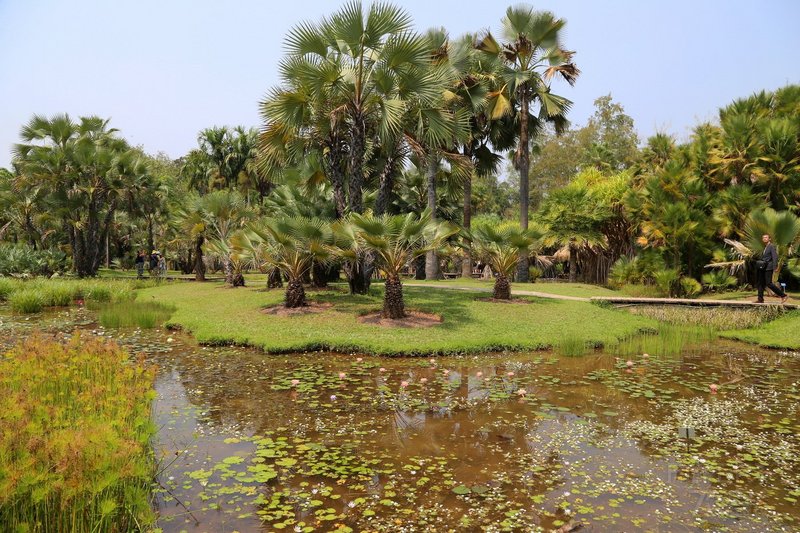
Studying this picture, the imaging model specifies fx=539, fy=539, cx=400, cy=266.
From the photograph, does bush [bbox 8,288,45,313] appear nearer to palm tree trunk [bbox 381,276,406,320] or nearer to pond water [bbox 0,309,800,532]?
pond water [bbox 0,309,800,532]

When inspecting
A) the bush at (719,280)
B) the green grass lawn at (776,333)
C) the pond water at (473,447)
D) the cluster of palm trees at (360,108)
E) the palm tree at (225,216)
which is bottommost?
the pond water at (473,447)

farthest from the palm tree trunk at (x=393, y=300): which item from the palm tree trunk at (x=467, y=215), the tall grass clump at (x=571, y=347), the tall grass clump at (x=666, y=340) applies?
the tall grass clump at (x=666, y=340)

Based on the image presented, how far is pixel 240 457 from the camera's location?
5.53m

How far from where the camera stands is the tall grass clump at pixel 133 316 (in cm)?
1396

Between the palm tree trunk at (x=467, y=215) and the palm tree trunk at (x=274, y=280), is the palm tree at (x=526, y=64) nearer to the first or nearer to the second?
the palm tree trunk at (x=467, y=215)

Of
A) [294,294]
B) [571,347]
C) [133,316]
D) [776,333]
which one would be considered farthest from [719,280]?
[133,316]

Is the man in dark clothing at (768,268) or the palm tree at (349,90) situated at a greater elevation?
the palm tree at (349,90)

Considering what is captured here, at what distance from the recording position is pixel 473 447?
5.92 metres

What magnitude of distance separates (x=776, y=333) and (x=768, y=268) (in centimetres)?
344

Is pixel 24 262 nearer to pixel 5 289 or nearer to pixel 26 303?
pixel 5 289

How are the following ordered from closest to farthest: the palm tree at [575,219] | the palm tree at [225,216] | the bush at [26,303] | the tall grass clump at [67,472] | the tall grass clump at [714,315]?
the tall grass clump at [67,472]
the tall grass clump at [714,315]
the bush at [26,303]
the palm tree at [225,216]
the palm tree at [575,219]

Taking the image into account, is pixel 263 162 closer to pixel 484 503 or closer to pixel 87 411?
pixel 87 411

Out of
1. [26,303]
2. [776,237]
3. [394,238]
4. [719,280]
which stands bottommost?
[26,303]

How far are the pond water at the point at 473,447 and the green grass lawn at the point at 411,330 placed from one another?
3.89 ft
